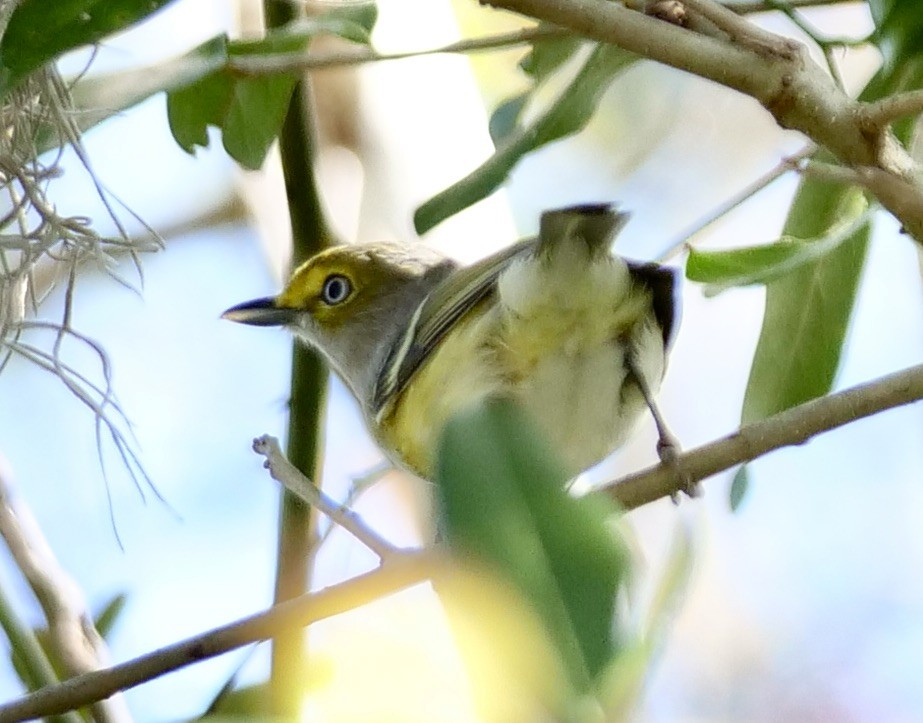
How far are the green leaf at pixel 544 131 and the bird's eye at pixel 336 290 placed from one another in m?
1.03

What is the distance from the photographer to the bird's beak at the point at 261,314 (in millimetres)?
2141

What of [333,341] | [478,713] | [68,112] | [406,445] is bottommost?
[478,713]

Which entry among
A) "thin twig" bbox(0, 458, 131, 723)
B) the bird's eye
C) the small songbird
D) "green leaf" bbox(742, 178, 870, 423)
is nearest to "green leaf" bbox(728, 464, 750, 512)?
"green leaf" bbox(742, 178, 870, 423)

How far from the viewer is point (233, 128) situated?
50.8 inches

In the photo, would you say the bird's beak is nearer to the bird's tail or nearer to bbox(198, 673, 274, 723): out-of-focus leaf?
the bird's tail

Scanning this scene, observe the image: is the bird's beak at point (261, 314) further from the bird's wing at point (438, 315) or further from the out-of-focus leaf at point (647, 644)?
the out-of-focus leaf at point (647, 644)

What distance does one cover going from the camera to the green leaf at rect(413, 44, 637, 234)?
1.13 meters

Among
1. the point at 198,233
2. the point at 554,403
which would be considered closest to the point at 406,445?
the point at 554,403

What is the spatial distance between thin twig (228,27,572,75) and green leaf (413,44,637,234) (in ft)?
0.19

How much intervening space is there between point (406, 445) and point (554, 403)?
25 cm

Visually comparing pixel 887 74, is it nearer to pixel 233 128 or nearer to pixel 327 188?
pixel 233 128

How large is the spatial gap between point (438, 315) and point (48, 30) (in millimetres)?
780

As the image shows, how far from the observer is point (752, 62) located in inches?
34.1

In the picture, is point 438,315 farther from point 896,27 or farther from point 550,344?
point 896,27
